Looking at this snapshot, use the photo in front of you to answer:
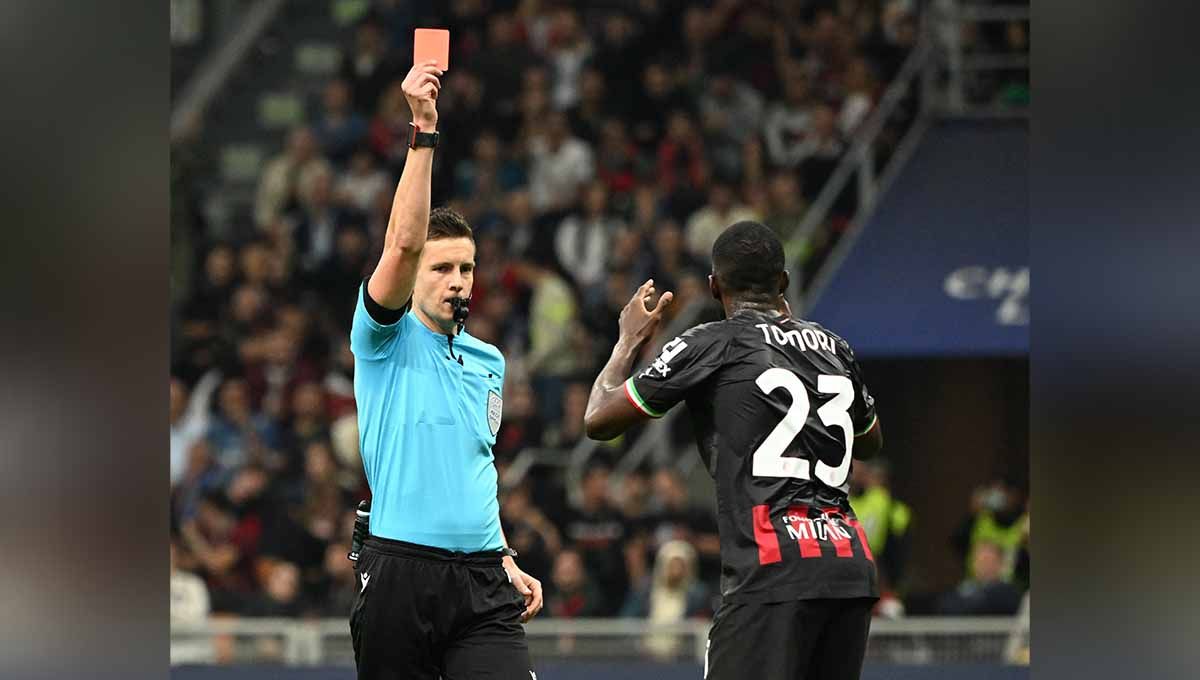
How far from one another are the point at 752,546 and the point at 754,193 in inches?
390

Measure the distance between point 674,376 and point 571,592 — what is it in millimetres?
7202

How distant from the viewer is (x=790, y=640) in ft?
14.8

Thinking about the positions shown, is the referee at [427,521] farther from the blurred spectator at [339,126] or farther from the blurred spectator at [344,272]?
the blurred spectator at [339,126]

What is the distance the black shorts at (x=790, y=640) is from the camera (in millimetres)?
4520

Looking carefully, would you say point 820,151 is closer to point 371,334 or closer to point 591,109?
point 591,109

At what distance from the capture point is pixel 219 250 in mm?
14539

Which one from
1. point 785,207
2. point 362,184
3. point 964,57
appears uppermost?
point 964,57

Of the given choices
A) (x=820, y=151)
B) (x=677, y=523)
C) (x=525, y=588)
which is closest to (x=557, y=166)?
(x=820, y=151)

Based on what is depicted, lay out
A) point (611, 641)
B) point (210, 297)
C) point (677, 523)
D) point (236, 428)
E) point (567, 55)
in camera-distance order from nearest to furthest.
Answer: point (611, 641), point (677, 523), point (236, 428), point (210, 297), point (567, 55)

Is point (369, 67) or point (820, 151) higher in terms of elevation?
point (369, 67)

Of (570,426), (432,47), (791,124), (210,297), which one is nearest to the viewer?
(432,47)

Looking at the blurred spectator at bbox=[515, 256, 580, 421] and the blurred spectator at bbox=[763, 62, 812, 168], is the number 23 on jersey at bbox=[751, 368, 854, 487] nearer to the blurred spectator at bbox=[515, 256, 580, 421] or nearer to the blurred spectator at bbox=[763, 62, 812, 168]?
the blurred spectator at bbox=[515, 256, 580, 421]
